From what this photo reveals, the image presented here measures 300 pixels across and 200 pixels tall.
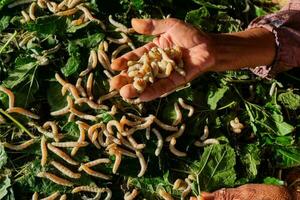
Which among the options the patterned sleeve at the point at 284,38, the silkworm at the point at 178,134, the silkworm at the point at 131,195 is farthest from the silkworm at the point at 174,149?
the patterned sleeve at the point at 284,38

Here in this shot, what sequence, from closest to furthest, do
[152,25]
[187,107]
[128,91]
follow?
[128,91] → [152,25] → [187,107]

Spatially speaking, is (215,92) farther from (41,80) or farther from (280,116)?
(41,80)

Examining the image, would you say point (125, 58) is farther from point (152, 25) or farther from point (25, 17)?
point (25, 17)

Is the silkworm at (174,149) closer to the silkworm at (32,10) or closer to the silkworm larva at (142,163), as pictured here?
the silkworm larva at (142,163)

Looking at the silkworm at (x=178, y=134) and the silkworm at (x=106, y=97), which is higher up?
the silkworm at (x=106, y=97)

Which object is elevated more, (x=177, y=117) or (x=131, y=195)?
(x=177, y=117)

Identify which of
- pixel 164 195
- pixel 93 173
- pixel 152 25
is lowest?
pixel 164 195

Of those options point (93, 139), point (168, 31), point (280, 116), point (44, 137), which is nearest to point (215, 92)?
point (280, 116)

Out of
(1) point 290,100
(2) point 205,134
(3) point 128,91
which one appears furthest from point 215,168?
(3) point 128,91
